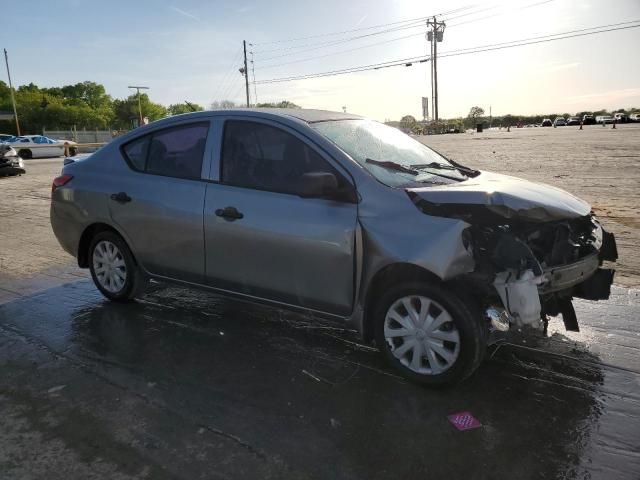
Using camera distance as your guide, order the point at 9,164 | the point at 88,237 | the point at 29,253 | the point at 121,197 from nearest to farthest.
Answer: the point at 121,197 → the point at 88,237 → the point at 29,253 → the point at 9,164

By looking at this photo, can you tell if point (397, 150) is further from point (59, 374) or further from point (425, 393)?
point (59, 374)

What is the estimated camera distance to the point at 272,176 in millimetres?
3852

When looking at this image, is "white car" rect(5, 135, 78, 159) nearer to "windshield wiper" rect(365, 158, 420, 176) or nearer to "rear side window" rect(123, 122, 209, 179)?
"rear side window" rect(123, 122, 209, 179)

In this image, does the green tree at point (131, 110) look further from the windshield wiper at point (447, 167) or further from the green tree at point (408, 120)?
the windshield wiper at point (447, 167)

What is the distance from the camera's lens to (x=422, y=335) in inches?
130

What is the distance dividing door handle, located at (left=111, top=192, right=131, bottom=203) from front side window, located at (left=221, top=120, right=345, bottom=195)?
1076mm

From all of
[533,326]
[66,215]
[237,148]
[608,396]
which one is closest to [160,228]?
[237,148]

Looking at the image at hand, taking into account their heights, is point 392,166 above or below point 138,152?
below

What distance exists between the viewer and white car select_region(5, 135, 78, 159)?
111 ft

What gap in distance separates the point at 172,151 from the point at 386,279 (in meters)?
2.19

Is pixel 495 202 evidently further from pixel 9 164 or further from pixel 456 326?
pixel 9 164

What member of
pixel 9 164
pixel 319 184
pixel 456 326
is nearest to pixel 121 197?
pixel 319 184

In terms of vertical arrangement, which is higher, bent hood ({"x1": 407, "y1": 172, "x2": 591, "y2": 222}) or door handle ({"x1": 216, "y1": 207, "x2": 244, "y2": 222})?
bent hood ({"x1": 407, "y1": 172, "x2": 591, "y2": 222})

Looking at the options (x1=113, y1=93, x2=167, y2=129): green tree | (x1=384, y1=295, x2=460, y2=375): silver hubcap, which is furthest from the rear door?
(x1=113, y1=93, x2=167, y2=129): green tree
